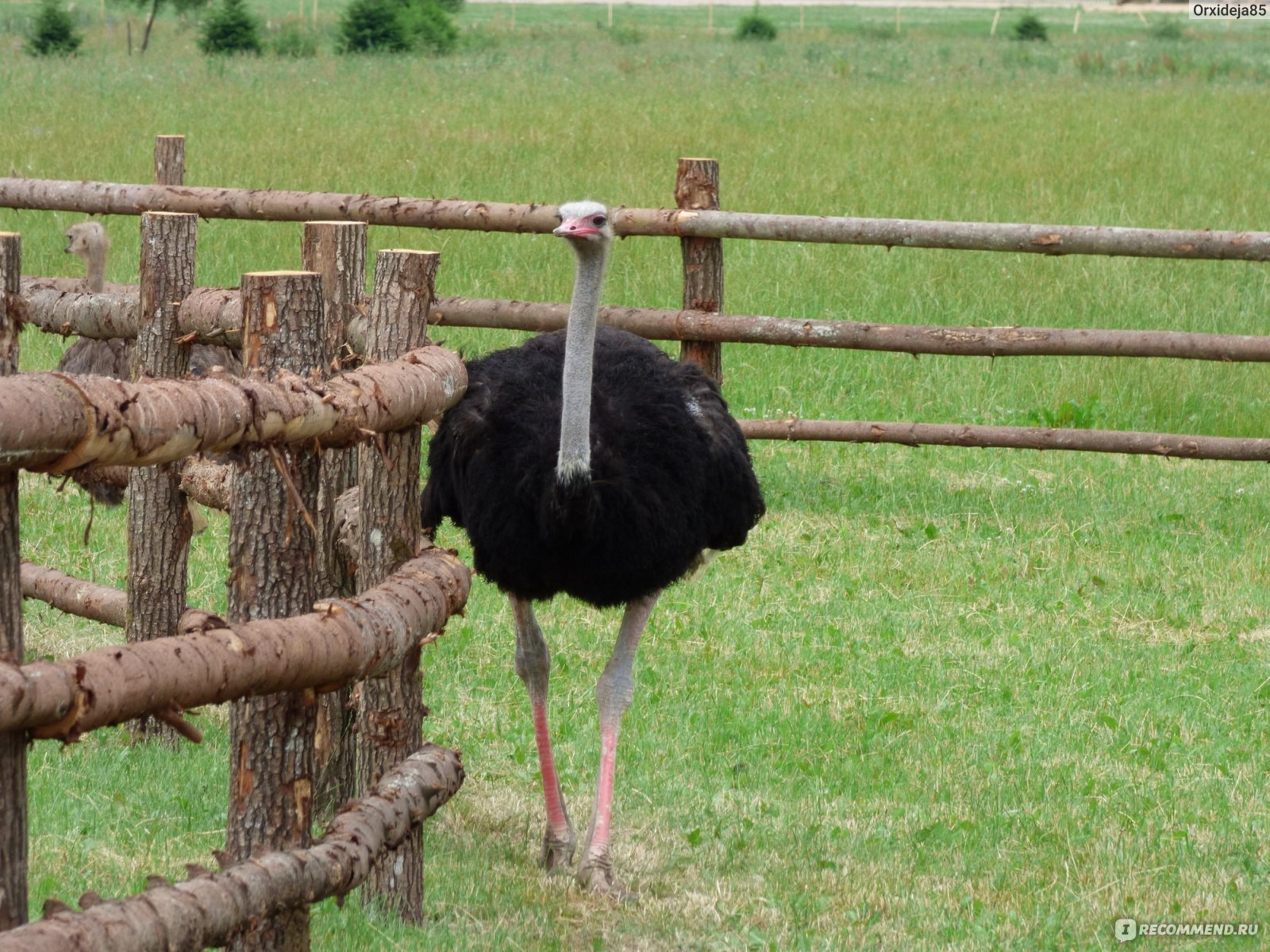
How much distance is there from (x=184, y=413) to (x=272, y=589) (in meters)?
0.70

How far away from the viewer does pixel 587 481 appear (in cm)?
399

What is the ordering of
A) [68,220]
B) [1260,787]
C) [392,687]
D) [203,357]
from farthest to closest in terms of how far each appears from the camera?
[68,220], [203,357], [1260,787], [392,687]

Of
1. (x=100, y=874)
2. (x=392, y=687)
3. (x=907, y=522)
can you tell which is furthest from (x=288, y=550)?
(x=907, y=522)

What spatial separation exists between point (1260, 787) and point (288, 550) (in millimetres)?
3190

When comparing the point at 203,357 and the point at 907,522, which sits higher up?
the point at 203,357

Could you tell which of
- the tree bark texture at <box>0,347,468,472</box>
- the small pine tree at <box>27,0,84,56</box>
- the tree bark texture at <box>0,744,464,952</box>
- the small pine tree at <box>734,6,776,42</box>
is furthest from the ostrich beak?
the small pine tree at <box>734,6,776,42</box>

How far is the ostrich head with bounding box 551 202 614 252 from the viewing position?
408 centimetres

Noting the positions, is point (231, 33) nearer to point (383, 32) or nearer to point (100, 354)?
point (383, 32)

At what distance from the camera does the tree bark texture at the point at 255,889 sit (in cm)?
213

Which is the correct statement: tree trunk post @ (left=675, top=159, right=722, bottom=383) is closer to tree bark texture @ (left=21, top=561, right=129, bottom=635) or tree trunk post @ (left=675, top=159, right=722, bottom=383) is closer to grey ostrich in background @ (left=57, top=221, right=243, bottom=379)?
grey ostrich in background @ (left=57, top=221, right=243, bottom=379)

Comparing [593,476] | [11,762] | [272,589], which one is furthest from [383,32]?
[11,762]

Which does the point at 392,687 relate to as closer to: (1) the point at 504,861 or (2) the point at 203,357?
(1) the point at 504,861

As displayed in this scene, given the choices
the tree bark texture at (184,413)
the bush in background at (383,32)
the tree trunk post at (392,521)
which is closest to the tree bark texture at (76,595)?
the tree trunk post at (392,521)

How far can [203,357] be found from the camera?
6.45m
